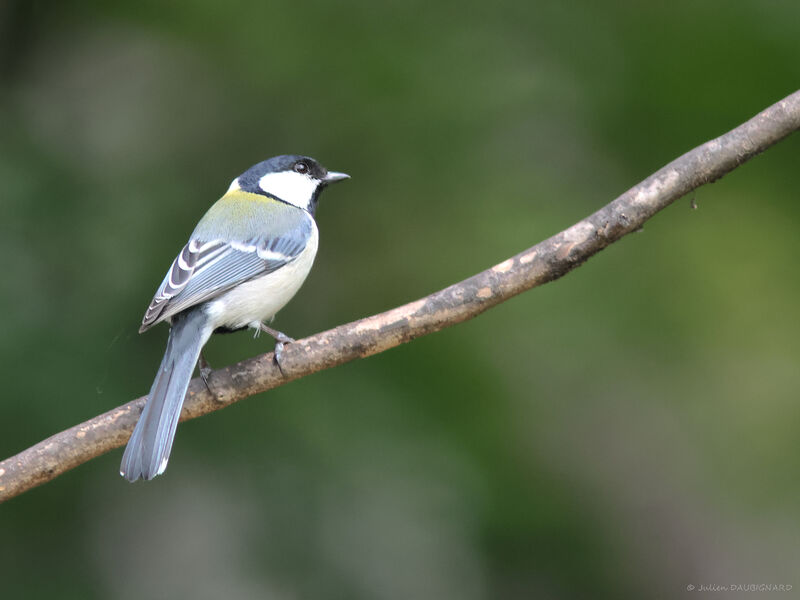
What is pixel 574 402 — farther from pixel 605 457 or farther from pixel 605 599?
pixel 605 599

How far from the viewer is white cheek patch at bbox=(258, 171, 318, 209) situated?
10.9ft

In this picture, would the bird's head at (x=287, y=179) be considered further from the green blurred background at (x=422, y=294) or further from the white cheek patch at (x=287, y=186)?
the green blurred background at (x=422, y=294)

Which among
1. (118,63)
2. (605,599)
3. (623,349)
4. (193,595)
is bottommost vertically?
(193,595)

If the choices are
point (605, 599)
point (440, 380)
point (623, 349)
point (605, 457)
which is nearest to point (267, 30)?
point (440, 380)

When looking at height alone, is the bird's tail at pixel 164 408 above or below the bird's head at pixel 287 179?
below

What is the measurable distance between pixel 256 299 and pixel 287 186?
71 cm

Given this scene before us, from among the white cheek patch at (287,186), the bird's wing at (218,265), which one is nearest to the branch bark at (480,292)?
the bird's wing at (218,265)

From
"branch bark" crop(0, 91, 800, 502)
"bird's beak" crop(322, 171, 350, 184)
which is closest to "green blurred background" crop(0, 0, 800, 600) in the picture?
"bird's beak" crop(322, 171, 350, 184)

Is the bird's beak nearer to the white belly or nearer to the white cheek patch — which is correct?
the white cheek patch

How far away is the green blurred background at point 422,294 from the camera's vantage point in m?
3.44

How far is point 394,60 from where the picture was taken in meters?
3.82

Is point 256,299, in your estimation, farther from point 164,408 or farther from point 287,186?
point 287,186

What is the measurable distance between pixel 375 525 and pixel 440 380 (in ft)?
2.12

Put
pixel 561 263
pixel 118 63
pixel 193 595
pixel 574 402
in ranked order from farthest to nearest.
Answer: pixel 118 63, pixel 574 402, pixel 193 595, pixel 561 263
